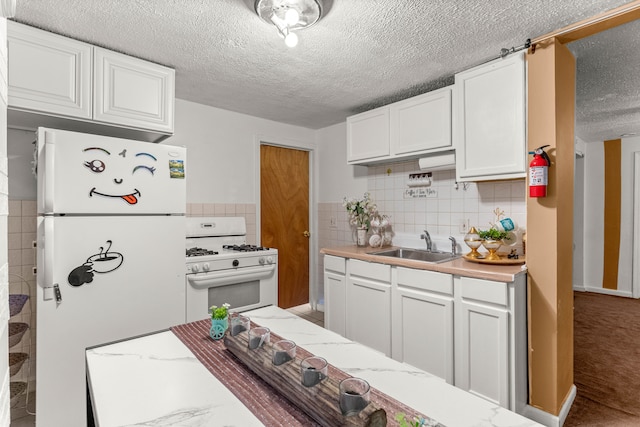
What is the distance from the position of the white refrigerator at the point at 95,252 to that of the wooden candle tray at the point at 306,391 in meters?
1.27

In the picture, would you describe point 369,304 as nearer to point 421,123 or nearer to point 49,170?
point 421,123

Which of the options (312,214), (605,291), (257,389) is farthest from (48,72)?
(605,291)

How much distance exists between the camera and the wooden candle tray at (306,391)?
71 cm

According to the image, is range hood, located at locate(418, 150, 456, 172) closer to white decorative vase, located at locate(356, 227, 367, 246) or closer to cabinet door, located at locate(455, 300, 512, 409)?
white decorative vase, located at locate(356, 227, 367, 246)

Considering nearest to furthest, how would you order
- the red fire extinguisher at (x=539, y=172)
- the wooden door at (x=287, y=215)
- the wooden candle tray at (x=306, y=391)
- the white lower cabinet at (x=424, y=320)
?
1. the wooden candle tray at (x=306, y=391)
2. the red fire extinguisher at (x=539, y=172)
3. the white lower cabinet at (x=424, y=320)
4. the wooden door at (x=287, y=215)

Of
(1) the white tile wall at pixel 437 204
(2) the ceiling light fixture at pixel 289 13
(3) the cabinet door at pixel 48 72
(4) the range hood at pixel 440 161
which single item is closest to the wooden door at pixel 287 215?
(1) the white tile wall at pixel 437 204

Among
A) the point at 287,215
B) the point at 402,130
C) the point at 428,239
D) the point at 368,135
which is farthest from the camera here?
the point at 287,215

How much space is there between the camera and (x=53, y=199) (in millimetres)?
1747

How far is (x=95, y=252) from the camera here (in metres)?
1.88

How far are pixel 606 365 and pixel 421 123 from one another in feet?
8.16

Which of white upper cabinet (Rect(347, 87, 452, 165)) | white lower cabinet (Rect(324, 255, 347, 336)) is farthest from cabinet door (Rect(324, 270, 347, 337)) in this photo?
white upper cabinet (Rect(347, 87, 452, 165))

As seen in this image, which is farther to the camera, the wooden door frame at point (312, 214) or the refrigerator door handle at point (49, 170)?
the wooden door frame at point (312, 214)

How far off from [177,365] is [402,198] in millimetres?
2649

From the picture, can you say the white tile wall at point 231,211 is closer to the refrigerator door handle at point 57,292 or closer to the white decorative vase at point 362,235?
the white decorative vase at point 362,235
